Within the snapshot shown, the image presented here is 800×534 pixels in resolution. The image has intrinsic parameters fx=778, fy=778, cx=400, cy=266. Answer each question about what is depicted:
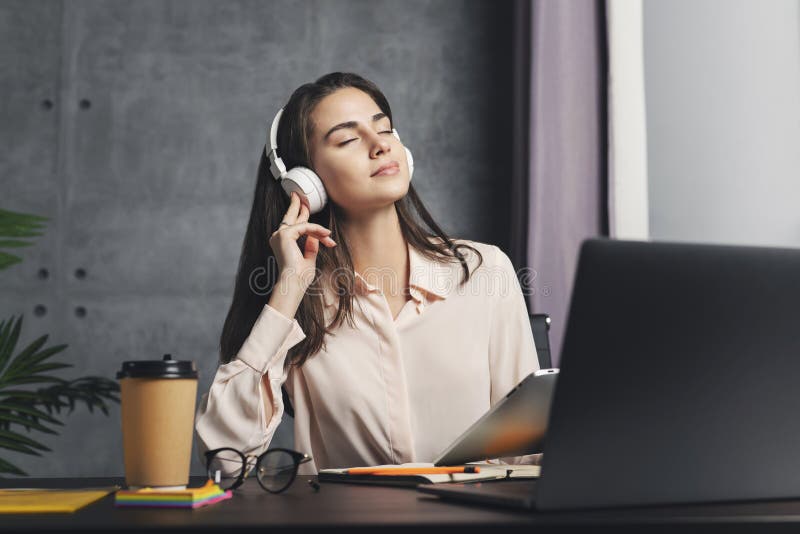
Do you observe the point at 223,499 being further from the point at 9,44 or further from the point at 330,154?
the point at 9,44

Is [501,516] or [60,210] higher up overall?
[60,210]

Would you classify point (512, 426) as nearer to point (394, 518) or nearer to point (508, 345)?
point (394, 518)

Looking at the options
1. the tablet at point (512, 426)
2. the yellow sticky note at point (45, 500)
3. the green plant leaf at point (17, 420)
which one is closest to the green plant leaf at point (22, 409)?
the green plant leaf at point (17, 420)

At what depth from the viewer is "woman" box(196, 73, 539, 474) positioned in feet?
5.16

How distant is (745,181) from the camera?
6.34 feet

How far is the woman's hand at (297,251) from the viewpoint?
56.7 inches

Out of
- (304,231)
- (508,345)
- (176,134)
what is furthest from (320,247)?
(176,134)

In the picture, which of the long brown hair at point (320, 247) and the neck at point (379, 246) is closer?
the long brown hair at point (320, 247)

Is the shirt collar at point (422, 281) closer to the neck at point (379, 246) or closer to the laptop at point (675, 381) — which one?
the neck at point (379, 246)

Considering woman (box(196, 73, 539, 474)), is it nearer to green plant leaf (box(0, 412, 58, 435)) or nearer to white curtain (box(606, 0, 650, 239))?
white curtain (box(606, 0, 650, 239))

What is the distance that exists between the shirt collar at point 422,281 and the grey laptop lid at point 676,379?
1.07 metres

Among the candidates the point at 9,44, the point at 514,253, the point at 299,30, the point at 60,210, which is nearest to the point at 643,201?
the point at 514,253

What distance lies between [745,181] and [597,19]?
0.61 meters

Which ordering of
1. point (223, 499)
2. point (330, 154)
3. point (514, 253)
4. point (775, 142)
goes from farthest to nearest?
point (514, 253)
point (775, 142)
point (330, 154)
point (223, 499)
